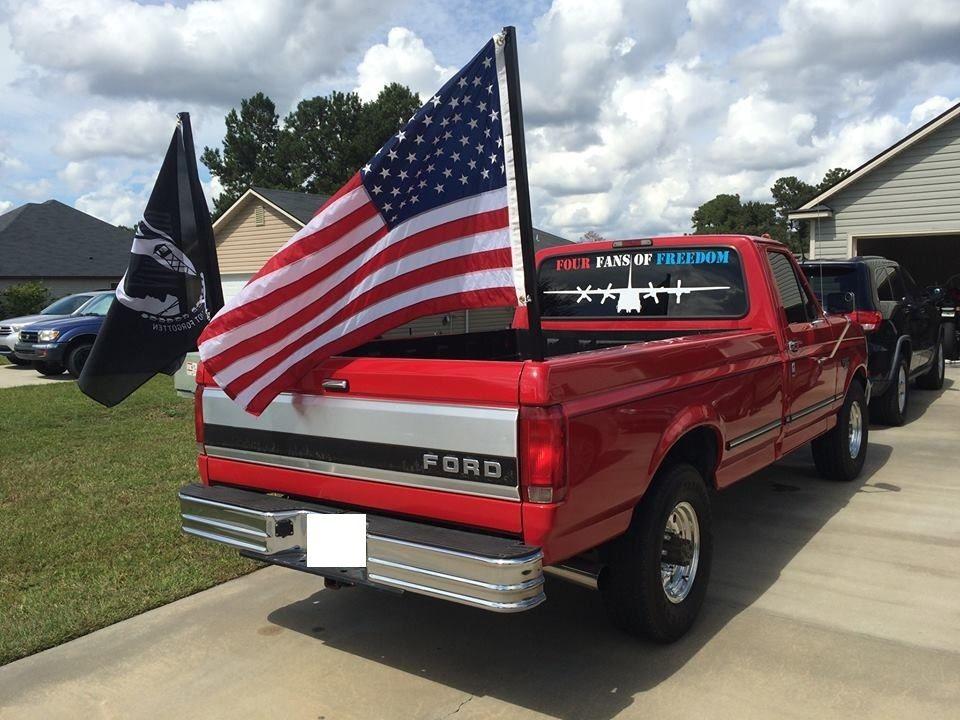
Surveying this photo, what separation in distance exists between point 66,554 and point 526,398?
3657 mm

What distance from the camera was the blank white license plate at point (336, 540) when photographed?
3.16 meters

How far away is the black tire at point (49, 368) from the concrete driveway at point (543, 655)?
40.4 ft

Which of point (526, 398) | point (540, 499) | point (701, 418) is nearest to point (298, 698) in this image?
point (540, 499)

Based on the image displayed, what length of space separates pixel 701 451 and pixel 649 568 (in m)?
0.85

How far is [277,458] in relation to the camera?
3.64 m

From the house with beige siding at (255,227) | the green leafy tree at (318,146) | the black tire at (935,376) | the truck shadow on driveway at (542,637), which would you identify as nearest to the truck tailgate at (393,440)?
the truck shadow on driveway at (542,637)

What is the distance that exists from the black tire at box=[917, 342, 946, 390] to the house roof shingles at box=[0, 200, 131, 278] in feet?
106

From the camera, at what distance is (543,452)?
284 cm

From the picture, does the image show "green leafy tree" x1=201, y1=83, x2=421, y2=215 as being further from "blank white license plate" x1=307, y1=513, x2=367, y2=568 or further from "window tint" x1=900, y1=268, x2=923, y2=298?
"blank white license plate" x1=307, y1=513, x2=367, y2=568

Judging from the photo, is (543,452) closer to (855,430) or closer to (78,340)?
(855,430)

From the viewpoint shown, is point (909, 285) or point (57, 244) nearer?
point (909, 285)

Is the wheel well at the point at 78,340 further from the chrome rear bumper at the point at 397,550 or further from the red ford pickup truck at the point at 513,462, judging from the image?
the chrome rear bumper at the point at 397,550

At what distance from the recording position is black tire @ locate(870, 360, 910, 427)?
28.2 feet

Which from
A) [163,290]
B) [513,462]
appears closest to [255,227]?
[163,290]
